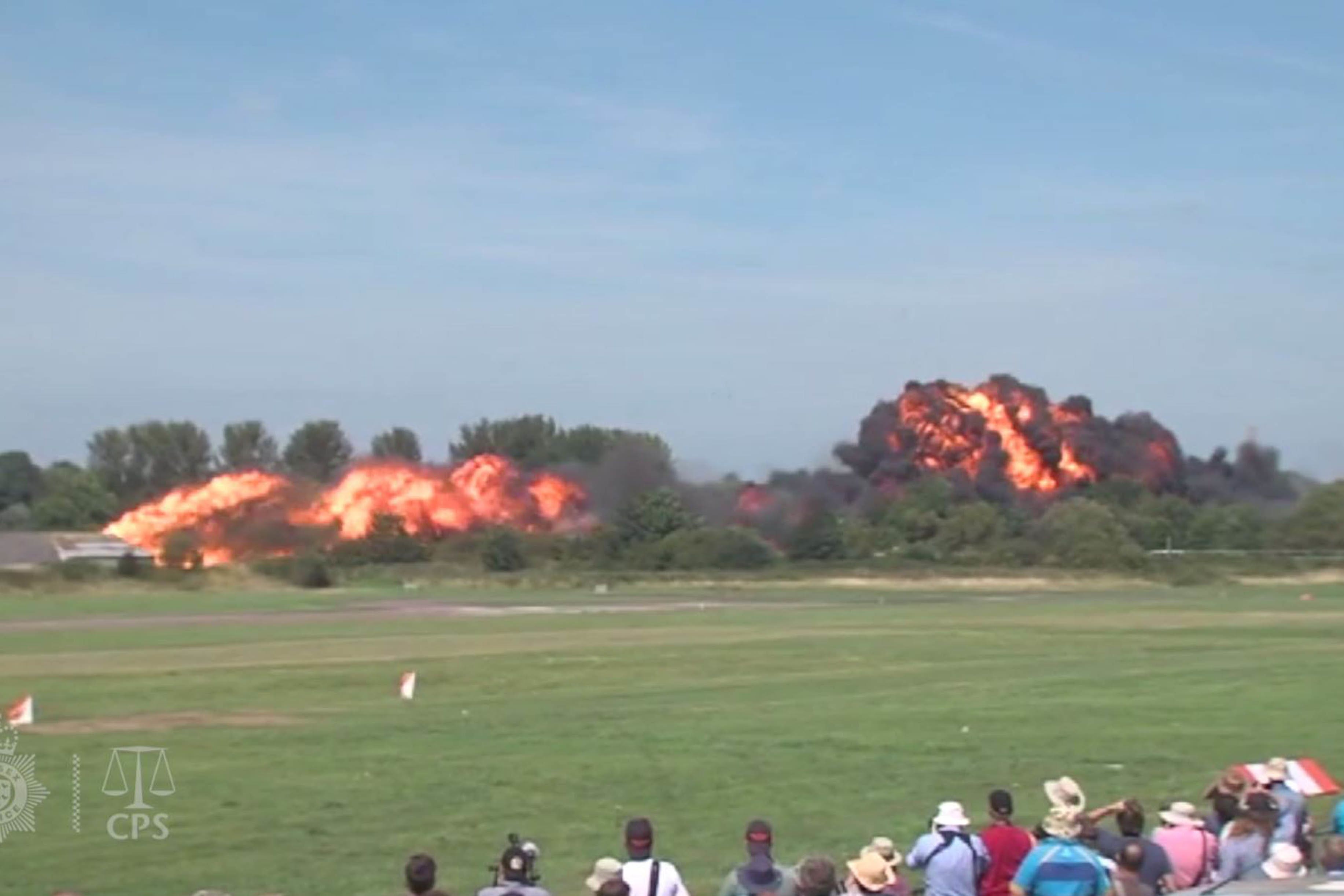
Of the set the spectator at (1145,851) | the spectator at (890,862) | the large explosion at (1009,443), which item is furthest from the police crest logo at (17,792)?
the large explosion at (1009,443)

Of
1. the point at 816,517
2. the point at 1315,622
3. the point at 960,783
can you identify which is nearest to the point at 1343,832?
the point at 960,783

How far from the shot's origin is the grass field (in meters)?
20.6

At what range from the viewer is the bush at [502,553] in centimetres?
11131

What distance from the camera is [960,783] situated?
24.9 m

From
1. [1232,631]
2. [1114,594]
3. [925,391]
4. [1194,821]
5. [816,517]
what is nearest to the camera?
[1194,821]

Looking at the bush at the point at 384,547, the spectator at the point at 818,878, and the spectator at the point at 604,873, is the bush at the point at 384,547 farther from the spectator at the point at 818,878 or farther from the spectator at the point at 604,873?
the spectator at the point at 818,878

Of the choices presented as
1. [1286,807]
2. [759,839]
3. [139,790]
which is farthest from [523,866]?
[139,790]

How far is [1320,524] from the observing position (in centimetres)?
13975

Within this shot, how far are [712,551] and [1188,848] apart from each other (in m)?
104

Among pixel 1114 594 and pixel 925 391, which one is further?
pixel 925 391

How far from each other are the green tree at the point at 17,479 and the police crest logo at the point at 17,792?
120711 mm

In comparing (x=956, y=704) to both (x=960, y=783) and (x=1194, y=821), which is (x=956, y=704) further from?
(x=1194, y=821)

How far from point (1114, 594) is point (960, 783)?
71.9 metres

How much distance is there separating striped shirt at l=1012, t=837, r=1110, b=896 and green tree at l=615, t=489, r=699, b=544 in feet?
338
